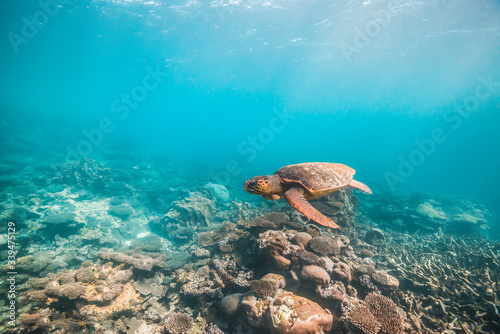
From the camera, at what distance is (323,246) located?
388 cm

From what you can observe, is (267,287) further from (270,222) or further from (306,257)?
(270,222)

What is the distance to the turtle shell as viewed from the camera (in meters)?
3.79

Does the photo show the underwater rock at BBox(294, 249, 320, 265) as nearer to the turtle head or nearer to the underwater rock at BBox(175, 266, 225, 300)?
the turtle head

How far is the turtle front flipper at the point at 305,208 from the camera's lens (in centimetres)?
286

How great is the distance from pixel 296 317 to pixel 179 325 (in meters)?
2.51

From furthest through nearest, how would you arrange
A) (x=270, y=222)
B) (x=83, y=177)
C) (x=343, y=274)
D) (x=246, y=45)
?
(x=246, y=45) → (x=83, y=177) → (x=270, y=222) → (x=343, y=274)

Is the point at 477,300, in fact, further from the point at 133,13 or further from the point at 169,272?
the point at 133,13

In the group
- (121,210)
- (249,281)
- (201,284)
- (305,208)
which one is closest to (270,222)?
(249,281)

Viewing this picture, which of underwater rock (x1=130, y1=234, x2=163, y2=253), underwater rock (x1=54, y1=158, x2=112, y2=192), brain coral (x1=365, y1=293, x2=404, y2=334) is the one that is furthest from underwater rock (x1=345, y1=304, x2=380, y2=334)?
underwater rock (x1=54, y1=158, x2=112, y2=192)

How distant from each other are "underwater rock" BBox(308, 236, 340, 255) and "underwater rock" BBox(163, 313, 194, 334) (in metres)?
2.94

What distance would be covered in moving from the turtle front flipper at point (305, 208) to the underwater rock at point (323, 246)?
3.81 ft

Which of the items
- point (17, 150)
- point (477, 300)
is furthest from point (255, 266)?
point (17, 150)

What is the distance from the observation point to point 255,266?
4.33 meters

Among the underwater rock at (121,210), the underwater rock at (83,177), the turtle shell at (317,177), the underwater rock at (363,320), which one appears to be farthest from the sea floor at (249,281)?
the underwater rock at (83,177)
